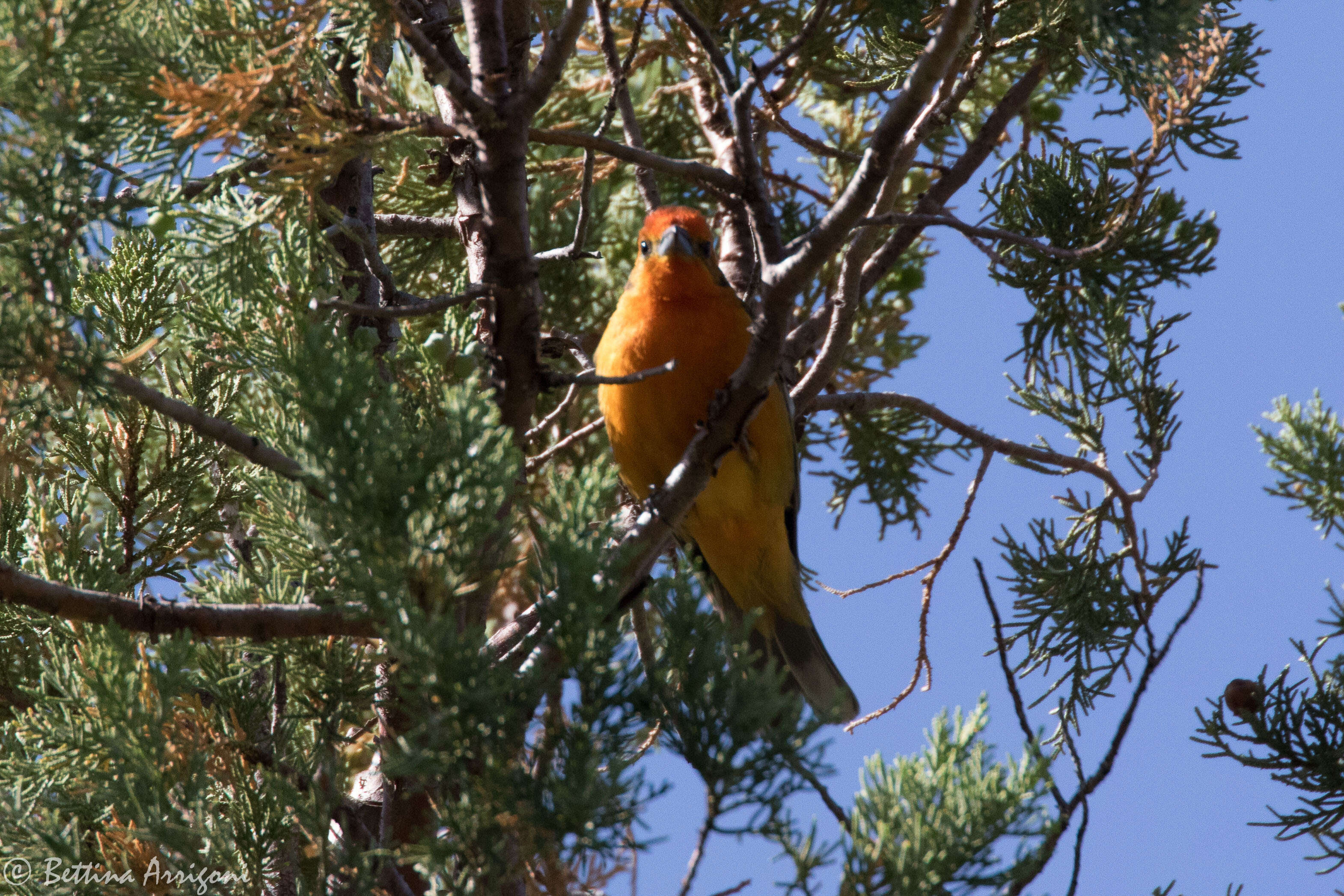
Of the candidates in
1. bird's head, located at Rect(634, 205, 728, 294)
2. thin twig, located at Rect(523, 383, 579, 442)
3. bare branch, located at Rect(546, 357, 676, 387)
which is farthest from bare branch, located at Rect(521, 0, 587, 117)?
bird's head, located at Rect(634, 205, 728, 294)

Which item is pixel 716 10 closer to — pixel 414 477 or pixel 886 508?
pixel 886 508

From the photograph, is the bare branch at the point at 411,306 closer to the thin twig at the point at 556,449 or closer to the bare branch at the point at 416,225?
the thin twig at the point at 556,449

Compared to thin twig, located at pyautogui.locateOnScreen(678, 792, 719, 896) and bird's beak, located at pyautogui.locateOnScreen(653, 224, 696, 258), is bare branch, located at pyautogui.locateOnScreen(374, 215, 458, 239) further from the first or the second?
thin twig, located at pyautogui.locateOnScreen(678, 792, 719, 896)

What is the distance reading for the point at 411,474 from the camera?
1.64 meters

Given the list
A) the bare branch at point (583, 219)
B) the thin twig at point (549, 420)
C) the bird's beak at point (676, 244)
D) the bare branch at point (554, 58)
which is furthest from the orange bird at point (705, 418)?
the bare branch at point (554, 58)

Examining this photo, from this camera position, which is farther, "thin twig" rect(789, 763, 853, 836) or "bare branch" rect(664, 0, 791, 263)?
"bare branch" rect(664, 0, 791, 263)

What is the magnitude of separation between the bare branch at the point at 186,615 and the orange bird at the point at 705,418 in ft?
4.79

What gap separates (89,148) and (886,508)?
3079 mm

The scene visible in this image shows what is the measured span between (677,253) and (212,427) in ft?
→ 6.83

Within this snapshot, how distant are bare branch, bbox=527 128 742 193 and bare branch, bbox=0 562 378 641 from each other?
1072 millimetres

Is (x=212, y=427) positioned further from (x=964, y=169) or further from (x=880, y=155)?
(x=964, y=169)

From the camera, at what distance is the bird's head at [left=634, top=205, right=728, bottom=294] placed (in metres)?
3.69

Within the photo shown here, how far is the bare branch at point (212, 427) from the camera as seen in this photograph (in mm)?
1821

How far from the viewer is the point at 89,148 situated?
1884 mm
